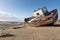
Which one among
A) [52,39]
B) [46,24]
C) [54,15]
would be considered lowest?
[52,39]

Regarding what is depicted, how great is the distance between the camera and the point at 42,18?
913 inches

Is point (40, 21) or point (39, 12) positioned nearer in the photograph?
point (40, 21)

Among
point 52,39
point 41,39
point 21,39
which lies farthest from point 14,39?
point 52,39

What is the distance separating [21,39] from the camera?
11.6m

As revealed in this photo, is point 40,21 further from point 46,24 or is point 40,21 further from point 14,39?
point 14,39

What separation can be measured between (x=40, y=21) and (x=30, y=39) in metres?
11.9

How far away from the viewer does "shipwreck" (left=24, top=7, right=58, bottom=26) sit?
23000 mm

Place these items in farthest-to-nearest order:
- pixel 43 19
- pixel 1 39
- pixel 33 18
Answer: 1. pixel 33 18
2. pixel 43 19
3. pixel 1 39

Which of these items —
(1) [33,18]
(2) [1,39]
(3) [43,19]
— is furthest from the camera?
(1) [33,18]

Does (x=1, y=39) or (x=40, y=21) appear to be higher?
(x=40, y=21)

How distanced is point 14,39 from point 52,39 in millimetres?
3206

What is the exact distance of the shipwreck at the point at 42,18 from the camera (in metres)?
23.0

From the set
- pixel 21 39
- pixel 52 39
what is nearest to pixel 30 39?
pixel 21 39

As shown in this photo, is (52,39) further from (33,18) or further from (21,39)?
(33,18)
